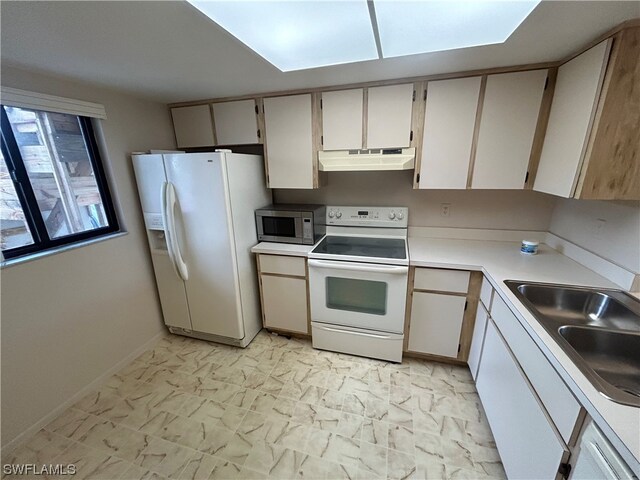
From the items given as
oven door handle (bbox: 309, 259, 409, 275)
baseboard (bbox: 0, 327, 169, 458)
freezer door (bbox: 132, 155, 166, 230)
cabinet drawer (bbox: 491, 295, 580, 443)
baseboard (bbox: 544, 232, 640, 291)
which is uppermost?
freezer door (bbox: 132, 155, 166, 230)

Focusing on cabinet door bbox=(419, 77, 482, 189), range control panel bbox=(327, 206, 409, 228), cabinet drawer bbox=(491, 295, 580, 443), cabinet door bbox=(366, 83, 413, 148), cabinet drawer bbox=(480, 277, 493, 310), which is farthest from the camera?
range control panel bbox=(327, 206, 409, 228)

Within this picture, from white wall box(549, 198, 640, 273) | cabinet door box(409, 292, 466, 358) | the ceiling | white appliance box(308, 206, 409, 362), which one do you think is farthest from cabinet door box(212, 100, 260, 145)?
white wall box(549, 198, 640, 273)

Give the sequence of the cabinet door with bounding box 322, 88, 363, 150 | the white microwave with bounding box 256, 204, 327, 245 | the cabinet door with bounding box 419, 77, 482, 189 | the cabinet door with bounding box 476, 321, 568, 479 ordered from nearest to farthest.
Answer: the cabinet door with bounding box 476, 321, 568, 479 < the cabinet door with bounding box 419, 77, 482, 189 < the cabinet door with bounding box 322, 88, 363, 150 < the white microwave with bounding box 256, 204, 327, 245

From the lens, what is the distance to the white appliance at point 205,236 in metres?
1.98

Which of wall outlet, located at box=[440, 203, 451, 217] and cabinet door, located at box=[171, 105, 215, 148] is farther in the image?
cabinet door, located at box=[171, 105, 215, 148]

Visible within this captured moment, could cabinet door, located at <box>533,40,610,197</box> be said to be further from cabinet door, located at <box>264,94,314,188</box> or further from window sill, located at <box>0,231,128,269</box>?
window sill, located at <box>0,231,128,269</box>

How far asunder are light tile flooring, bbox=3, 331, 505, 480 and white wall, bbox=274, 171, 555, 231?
4.04 ft

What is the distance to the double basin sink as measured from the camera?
910 millimetres

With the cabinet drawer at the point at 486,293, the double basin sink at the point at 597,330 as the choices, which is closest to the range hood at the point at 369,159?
the cabinet drawer at the point at 486,293

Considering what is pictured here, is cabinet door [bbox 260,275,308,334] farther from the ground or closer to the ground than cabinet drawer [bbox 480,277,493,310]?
closer to the ground

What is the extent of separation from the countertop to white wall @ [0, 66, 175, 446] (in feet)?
3.58

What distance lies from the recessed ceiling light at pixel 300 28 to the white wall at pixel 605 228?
1.60 metres

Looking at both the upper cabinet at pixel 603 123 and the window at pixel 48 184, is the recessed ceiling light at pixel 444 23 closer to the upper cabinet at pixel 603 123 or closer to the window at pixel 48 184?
Answer: the upper cabinet at pixel 603 123

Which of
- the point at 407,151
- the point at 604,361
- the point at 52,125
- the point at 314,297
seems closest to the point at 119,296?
the point at 52,125
